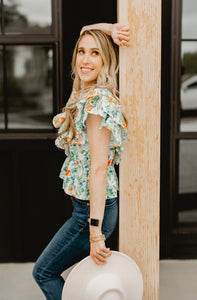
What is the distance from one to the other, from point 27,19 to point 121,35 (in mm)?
1383

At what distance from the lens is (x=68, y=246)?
1.76 metres

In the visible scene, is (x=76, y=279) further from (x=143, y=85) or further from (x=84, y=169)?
(x=143, y=85)

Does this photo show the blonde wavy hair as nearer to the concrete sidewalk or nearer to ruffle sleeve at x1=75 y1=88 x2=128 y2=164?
ruffle sleeve at x1=75 y1=88 x2=128 y2=164

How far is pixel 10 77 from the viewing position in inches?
117

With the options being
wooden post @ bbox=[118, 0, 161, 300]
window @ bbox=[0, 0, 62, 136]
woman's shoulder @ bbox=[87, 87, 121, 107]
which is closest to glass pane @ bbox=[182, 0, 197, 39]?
window @ bbox=[0, 0, 62, 136]

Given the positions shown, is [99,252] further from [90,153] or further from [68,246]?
[90,153]

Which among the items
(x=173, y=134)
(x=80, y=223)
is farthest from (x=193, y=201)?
(x=80, y=223)

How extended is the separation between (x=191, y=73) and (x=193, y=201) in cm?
102

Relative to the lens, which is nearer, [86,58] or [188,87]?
A: [86,58]

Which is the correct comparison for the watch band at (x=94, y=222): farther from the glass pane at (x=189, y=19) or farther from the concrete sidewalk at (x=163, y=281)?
the glass pane at (x=189, y=19)

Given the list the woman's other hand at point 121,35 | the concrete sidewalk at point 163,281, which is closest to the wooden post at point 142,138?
the woman's other hand at point 121,35

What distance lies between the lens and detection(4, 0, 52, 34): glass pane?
2.84m

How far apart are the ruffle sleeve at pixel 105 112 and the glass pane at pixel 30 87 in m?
1.30

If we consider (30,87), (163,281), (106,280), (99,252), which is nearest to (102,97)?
(99,252)
